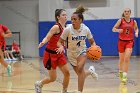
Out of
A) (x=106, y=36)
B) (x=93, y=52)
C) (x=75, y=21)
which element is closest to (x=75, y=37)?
(x=75, y=21)

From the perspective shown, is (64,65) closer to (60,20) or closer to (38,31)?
(60,20)

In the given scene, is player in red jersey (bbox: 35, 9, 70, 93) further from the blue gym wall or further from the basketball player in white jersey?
the blue gym wall

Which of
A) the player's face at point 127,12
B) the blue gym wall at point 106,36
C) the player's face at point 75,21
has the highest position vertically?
the player's face at point 127,12

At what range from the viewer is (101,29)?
20.2 metres

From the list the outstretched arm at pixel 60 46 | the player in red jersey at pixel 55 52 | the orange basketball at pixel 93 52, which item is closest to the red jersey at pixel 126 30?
the orange basketball at pixel 93 52

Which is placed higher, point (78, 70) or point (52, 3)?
point (52, 3)

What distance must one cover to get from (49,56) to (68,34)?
2.26 feet

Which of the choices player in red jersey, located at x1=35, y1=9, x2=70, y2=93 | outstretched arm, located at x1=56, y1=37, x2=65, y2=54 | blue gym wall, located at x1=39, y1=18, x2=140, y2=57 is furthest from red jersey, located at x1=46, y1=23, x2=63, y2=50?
blue gym wall, located at x1=39, y1=18, x2=140, y2=57

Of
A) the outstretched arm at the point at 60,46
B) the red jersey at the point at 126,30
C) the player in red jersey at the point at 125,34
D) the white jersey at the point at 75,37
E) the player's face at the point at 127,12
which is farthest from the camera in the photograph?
the red jersey at the point at 126,30

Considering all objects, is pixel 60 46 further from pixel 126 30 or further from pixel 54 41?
pixel 126 30

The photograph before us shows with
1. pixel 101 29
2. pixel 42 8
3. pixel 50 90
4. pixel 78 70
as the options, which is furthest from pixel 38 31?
pixel 78 70

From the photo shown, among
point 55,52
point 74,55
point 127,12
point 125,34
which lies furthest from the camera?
point 125,34

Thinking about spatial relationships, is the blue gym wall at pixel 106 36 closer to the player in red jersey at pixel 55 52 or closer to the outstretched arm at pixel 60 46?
the player in red jersey at pixel 55 52

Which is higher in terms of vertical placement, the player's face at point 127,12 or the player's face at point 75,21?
the player's face at point 127,12
